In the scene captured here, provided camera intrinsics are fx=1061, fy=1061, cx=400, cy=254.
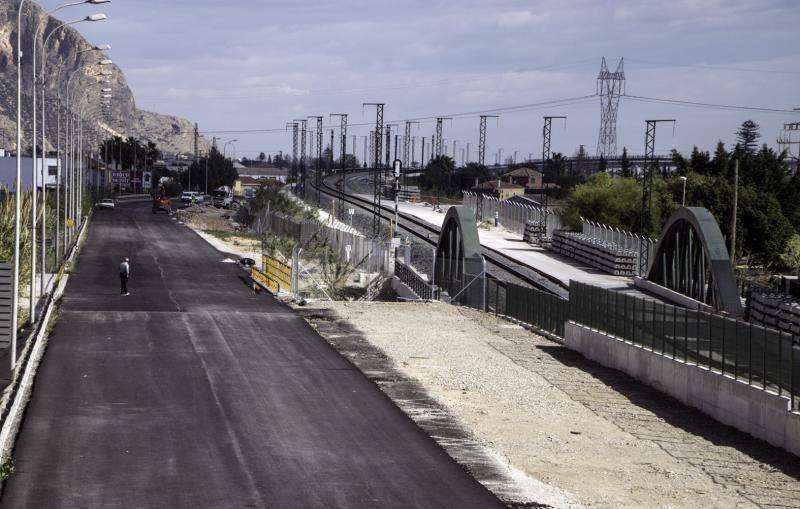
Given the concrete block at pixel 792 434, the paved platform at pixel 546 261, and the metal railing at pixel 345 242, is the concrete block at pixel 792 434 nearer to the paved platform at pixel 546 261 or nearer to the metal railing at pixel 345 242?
the metal railing at pixel 345 242

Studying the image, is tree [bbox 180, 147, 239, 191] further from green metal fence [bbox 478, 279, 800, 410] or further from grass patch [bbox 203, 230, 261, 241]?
green metal fence [bbox 478, 279, 800, 410]

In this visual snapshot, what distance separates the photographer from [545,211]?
88625 millimetres

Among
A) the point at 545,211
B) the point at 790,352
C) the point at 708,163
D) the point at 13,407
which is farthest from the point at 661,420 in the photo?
the point at 708,163

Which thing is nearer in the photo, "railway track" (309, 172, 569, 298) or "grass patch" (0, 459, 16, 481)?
"grass patch" (0, 459, 16, 481)

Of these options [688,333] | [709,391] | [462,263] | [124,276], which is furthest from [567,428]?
[462,263]

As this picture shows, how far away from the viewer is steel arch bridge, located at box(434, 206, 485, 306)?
45906mm

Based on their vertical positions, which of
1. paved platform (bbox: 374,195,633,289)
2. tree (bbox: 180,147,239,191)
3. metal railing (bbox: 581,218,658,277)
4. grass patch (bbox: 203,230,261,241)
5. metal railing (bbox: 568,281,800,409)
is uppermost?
tree (bbox: 180,147,239,191)

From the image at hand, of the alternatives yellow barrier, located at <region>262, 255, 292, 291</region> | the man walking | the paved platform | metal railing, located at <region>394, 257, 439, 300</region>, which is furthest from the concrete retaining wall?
the paved platform

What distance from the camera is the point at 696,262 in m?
51.0

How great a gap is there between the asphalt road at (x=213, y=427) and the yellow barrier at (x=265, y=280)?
9.62m

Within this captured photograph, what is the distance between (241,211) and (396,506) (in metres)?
92.0

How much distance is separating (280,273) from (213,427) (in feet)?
93.2

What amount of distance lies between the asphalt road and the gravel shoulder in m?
1.08

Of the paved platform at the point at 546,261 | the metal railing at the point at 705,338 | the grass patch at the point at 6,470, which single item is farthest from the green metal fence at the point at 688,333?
the paved platform at the point at 546,261
